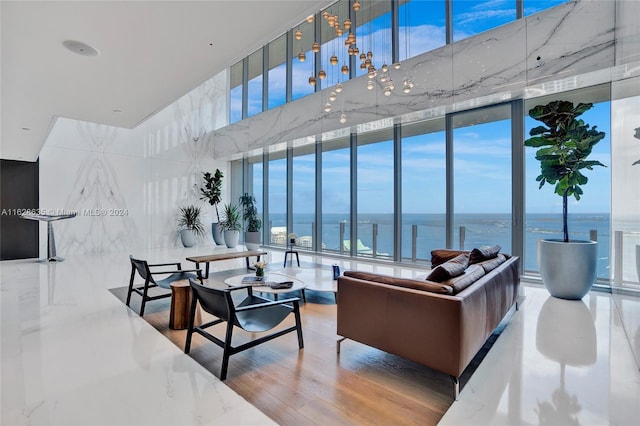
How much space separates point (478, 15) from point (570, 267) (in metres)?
4.54

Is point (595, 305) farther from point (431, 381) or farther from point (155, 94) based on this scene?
point (155, 94)

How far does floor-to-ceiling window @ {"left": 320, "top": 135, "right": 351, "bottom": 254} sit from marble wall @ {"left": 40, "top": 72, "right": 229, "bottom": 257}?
192 inches

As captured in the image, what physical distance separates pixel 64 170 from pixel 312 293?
306 inches

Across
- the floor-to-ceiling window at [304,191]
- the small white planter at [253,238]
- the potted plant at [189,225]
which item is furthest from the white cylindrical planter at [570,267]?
the potted plant at [189,225]

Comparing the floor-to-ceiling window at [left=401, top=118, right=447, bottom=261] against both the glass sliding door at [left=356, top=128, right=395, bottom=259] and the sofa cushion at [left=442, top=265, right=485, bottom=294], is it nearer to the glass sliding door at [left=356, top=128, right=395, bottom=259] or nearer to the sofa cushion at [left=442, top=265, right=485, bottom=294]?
the glass sliding door at [left=356, top=128, right=395, bottom=259]

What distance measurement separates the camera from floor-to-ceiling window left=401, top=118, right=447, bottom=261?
20.9 ft

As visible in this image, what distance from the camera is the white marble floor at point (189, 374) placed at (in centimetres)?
198

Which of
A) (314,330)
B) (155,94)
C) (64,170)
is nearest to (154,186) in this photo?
(64,170)

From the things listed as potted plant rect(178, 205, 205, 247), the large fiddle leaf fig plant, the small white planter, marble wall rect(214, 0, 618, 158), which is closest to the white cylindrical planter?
the large fiddle leaf fig plant

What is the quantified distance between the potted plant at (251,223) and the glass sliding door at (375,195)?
2.97 m

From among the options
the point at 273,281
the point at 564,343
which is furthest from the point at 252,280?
the point at 564,343

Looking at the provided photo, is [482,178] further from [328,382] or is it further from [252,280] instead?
[328,382]

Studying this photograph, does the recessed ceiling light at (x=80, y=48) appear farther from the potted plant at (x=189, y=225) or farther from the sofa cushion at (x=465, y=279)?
the potted plant at (x=189, y=225)

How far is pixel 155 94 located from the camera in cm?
388
